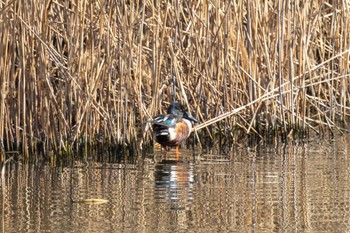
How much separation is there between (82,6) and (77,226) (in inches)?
125

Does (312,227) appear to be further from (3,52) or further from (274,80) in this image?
(274,80)

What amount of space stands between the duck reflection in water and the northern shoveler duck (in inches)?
11.2

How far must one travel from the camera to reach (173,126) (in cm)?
902

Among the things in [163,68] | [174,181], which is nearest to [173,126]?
[163,68]

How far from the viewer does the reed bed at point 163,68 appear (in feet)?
27.9

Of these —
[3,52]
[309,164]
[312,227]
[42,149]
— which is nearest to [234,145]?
[309,164]

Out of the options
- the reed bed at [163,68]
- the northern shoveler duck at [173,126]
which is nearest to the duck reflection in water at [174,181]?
the northern shoveler duck at [173,126]

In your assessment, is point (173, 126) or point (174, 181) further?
point (173, 126)

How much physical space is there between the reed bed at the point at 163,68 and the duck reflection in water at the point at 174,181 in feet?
1.84

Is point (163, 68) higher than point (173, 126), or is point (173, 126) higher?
point (163, 68)

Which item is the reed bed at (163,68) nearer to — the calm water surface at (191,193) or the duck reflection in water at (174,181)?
the calm water surface at (191,193)

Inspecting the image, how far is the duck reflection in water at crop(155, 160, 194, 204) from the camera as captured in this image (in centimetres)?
678

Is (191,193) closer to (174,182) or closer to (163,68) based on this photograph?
(174,182)

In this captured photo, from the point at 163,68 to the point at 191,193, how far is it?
2.70 metres
